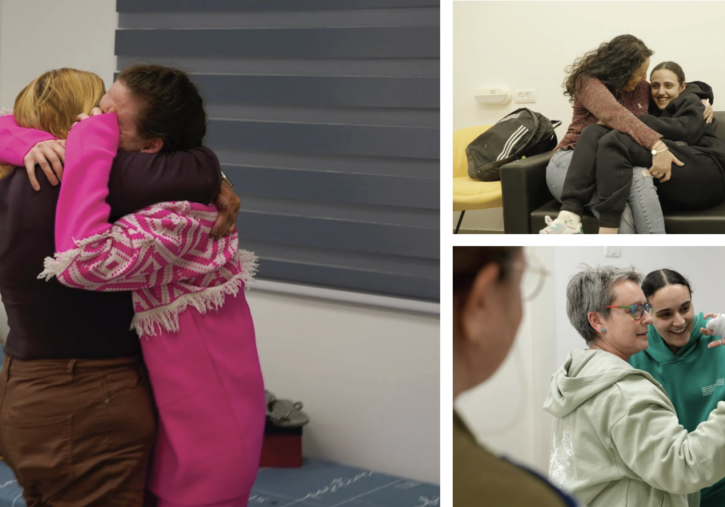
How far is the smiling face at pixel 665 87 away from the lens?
1940 mm

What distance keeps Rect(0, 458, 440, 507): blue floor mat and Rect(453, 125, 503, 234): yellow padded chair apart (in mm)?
1126

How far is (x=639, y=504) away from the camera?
2.94ft

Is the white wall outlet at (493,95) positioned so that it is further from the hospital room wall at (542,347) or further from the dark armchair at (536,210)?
the hospital room wall at (542,347)

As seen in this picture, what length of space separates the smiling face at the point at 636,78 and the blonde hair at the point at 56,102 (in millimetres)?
1221

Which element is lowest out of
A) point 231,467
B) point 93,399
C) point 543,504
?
point 231,467

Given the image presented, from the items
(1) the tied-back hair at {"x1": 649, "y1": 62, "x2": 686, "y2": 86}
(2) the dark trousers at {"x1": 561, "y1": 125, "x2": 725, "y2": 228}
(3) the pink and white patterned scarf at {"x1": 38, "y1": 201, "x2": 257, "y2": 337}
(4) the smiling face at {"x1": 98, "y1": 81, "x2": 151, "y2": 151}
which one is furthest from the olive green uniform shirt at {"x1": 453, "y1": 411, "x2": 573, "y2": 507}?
(1) the tied-back hair at {"x1": 649, "y1": 62, "x2": 686, "y2": 86}

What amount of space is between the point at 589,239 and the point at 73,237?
93 cm

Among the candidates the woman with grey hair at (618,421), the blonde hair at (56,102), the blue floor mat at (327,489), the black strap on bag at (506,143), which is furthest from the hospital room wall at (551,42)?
the blue floor mat at (327,489)

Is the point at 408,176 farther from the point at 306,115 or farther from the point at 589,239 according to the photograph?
the point at 589,239

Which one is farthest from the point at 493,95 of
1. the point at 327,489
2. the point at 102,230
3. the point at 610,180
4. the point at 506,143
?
the point at 327,489

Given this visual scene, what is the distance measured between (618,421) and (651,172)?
1.59 ft

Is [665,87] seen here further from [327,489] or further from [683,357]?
[327,489]

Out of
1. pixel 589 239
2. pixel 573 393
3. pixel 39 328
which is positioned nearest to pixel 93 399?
pixel 39 328

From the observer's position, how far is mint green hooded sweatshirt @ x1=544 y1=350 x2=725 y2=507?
0.86 m
